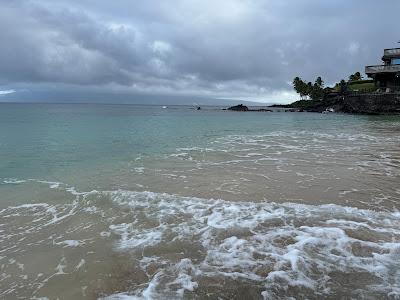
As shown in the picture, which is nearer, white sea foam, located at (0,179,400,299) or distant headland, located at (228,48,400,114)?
white sea foam, located at (0,179,400,299)

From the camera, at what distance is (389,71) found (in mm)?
69125

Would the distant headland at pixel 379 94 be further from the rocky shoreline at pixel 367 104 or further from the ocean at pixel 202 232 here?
the ocean at pixel 202 232

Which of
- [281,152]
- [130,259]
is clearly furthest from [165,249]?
[281,152]

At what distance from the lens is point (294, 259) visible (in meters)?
7.09

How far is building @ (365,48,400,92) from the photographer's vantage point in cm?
6925

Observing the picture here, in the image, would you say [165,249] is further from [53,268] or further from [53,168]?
[53,168]

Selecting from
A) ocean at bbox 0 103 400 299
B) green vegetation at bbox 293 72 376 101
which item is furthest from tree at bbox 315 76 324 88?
ocean at bbox 0 103 400 299

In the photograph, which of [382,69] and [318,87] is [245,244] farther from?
[318,87]

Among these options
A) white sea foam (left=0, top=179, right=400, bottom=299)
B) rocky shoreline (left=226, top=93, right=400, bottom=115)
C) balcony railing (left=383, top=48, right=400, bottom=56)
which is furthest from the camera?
balcony railing (left=383, top=48, right=400, bottom=56)

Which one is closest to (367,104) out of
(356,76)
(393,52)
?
(393,52)

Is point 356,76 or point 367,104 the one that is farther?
point 356,76

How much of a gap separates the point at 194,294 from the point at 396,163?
16250 mm

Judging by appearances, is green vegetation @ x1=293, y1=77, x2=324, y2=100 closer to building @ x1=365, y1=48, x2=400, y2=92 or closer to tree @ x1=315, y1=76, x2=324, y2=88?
tree @ x1=315, y1=76, x2=324, y2=88

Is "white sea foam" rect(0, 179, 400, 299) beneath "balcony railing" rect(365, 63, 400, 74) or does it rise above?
beneath
